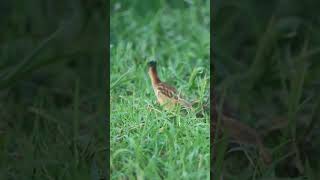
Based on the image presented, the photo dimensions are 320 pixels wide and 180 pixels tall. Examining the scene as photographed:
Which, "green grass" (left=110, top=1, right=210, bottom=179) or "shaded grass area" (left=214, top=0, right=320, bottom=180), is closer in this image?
"green grass" (left=110, top=1, right=210, bottom=179)

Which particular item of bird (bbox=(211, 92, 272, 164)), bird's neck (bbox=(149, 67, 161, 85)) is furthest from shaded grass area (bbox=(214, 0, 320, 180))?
bird's neck (bbox=(149, 67, 161, 85))

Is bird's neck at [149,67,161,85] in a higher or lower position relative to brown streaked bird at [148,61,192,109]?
higher

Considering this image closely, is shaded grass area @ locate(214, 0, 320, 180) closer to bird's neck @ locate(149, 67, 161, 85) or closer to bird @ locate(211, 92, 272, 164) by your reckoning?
bird @ locate(211, 92, 272, 164)

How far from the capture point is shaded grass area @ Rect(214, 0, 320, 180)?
117cm

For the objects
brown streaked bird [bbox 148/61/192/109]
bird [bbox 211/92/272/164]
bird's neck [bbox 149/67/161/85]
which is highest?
bird's neck [bbox 149/67/161/85]

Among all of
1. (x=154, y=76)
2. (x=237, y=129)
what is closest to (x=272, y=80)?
(x=237, y=129)
